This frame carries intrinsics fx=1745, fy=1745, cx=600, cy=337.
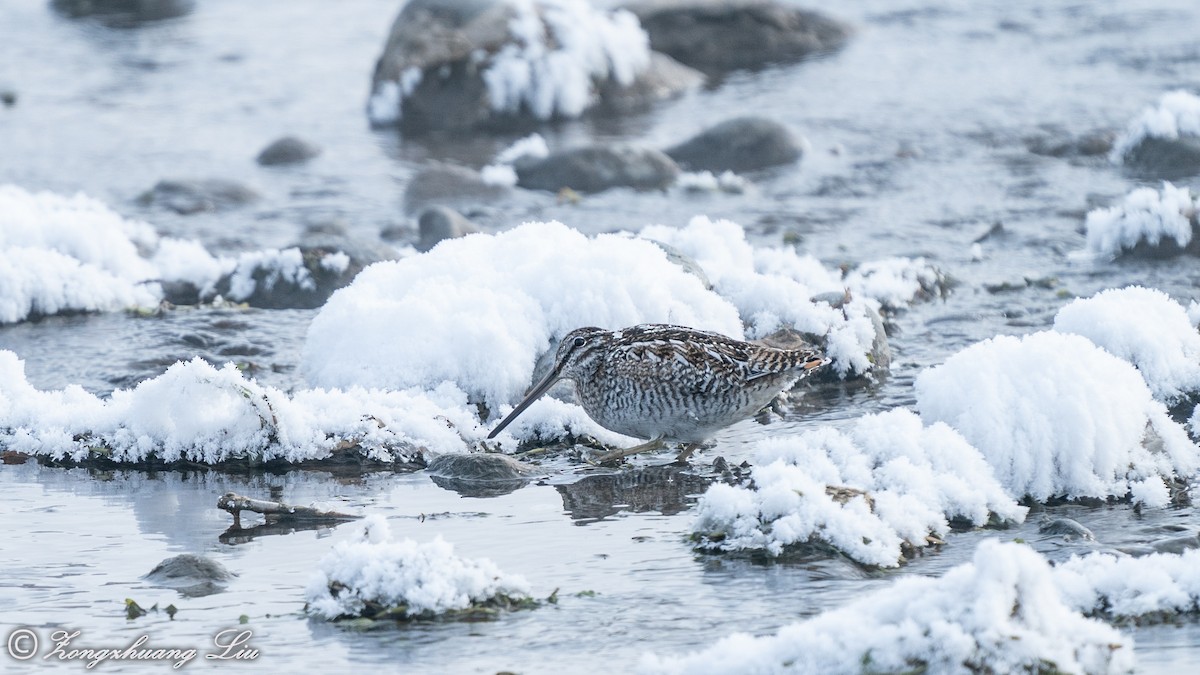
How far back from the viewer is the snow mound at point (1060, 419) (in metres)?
7.73

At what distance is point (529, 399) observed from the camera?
29.1 feet

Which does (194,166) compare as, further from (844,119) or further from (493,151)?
(844,119)

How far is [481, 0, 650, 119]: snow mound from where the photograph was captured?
18.9 metres

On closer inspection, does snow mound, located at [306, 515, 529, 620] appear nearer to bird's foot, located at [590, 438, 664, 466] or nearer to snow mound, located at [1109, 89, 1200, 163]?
bird's foot, located at [590, 438, 664, 466]

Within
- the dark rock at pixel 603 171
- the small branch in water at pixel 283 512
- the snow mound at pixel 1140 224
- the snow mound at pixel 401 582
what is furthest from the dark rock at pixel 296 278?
the snow mound at pixel 401 582

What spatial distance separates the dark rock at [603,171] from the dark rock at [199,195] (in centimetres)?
263

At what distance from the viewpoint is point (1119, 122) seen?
683 inches

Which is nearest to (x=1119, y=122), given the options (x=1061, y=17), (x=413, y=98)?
(x=1061, y=17)

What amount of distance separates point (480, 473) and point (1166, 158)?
31.5 feet

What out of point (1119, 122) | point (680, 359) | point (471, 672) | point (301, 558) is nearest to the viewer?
point (471, 672)

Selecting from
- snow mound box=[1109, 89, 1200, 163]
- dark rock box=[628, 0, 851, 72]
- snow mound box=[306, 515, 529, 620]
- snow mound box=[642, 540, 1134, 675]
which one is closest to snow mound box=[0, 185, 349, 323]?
snow mound box=[306, 515, 529, 620]

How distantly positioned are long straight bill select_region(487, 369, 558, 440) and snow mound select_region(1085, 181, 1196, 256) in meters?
5.69

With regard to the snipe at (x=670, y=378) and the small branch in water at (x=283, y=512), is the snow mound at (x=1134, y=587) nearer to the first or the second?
the snipe at (x=670, y=378)

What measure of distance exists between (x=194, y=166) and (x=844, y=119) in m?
6.72
